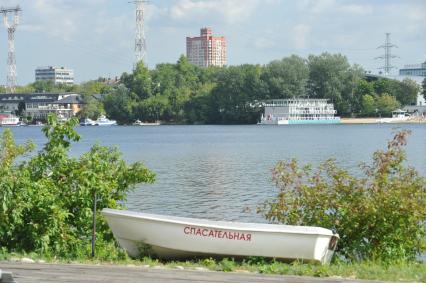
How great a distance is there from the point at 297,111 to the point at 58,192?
160 m

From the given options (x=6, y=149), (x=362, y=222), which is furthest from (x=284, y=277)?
(x=6, y=149)

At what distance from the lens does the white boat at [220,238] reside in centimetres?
1356

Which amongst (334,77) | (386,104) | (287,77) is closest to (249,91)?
(287,77)

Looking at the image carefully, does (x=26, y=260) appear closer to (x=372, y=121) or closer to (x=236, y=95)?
(x=372, y=121)

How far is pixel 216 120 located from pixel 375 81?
1508 inches

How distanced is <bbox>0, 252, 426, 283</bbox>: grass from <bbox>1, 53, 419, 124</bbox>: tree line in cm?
15019

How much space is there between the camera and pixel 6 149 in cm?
1700

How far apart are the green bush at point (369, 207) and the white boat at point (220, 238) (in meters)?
1.48

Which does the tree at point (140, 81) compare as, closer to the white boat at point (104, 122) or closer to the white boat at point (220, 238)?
the white boat at point (104, 122)

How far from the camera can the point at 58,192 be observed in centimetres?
1553

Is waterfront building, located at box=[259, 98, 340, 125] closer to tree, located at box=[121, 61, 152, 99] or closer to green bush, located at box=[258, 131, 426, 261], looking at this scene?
tree, located at box=[121, 61, 152, 99]

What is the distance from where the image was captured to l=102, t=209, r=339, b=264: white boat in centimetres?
1356

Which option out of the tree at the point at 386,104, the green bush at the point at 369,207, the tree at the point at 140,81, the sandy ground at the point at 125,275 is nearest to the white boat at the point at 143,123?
the tree at the point at 140,81

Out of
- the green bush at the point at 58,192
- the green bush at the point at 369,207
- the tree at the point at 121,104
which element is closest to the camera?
the green bush at the point at 58,192
